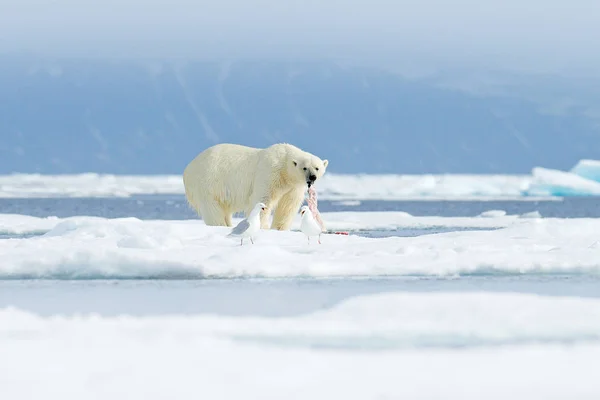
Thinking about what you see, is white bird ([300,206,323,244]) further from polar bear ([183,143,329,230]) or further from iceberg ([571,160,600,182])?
iceberg ([571,160,600,182])

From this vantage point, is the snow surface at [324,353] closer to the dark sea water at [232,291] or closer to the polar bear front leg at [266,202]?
the dark sea water at [232,291]

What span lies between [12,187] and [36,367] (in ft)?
146

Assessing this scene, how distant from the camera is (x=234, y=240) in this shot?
9.29 meters

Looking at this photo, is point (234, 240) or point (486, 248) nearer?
point (486, 248)

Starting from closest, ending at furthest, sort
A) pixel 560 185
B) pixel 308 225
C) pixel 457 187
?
pixel 308 225, pixel 457 187, pixel 560 185

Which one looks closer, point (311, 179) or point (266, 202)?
point (311, 179)

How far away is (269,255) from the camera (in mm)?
7828

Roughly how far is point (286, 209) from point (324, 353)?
6634mm

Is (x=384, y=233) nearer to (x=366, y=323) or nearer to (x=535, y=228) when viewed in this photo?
(x=535, y=228)

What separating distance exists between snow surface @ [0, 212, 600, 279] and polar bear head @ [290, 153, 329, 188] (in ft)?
2.85

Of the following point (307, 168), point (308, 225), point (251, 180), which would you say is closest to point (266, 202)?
point (251, 180)

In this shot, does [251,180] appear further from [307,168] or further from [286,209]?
[307,168]

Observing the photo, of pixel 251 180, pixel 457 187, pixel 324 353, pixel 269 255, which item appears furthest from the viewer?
pixel 457 187

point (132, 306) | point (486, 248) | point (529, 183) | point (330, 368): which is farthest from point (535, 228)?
point (529, 183)
